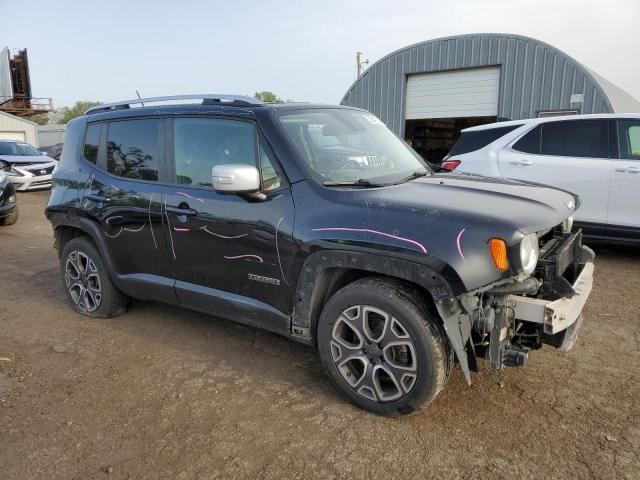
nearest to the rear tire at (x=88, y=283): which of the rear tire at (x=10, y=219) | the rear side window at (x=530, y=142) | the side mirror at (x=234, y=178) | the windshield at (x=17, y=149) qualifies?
the side mirror at (x=234, y=178)

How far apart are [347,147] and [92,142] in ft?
7.94

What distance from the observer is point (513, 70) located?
47.1ft

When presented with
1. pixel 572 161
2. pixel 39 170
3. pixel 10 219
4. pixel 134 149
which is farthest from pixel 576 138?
pixel 39 170

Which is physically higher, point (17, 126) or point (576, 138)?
point (17, 126)

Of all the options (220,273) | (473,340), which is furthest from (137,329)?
(473,340)

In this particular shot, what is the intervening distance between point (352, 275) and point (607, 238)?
4.61 m

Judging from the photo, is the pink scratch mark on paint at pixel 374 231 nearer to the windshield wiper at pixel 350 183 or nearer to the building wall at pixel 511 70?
the windshield wiper at pixel 350 183

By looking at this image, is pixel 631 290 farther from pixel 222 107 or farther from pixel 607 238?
pixel 222 107

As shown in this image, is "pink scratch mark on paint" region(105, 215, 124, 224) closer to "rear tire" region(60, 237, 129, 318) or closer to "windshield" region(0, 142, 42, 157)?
"rear tire" region(60, 237, 129, 318)

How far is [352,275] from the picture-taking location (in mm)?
3104

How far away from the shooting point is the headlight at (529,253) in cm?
257

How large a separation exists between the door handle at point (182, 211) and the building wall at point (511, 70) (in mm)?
12558

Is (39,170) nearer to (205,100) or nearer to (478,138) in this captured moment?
(478,138)

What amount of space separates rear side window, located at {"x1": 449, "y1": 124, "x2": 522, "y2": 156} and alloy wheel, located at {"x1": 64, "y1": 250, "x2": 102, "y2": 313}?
5169 mm
